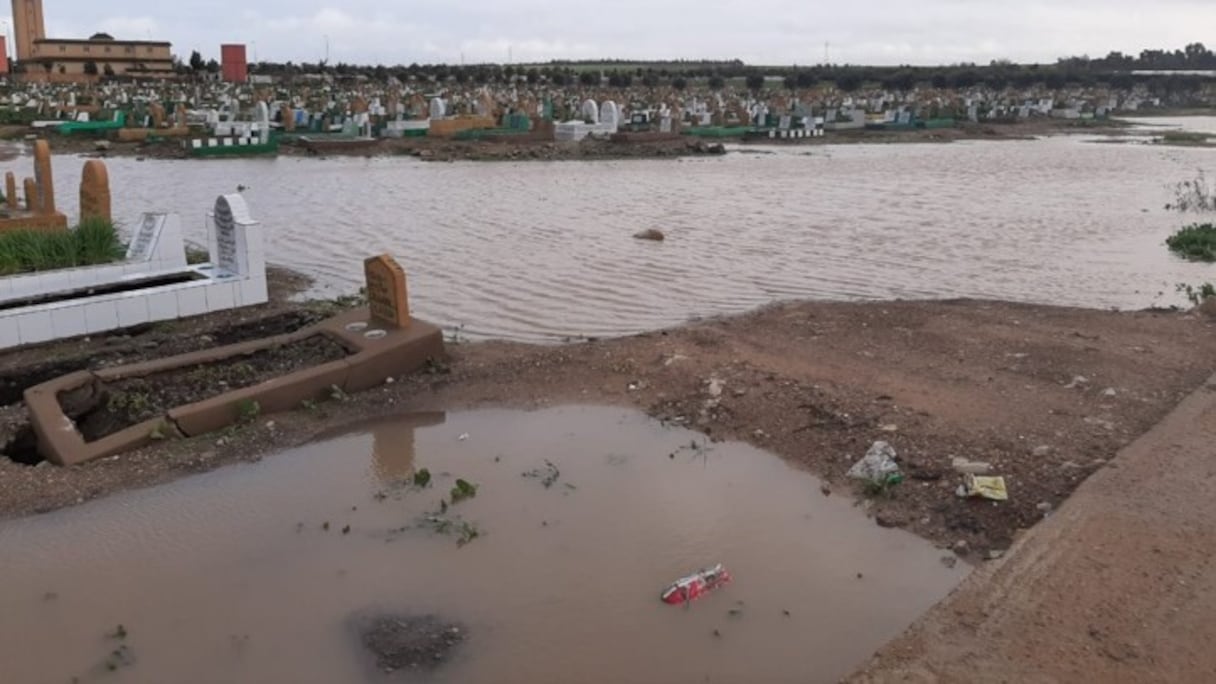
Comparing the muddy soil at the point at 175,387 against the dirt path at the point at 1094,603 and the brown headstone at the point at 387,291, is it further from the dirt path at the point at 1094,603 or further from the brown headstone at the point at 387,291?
the dirt path at the point at 1094,603

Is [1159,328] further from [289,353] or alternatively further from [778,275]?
[289,353]

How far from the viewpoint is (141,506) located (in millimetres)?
6152

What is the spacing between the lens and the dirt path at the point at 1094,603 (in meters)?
4.26

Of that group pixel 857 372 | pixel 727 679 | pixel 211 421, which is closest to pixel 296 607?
pixel 727 679

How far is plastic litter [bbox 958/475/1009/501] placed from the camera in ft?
19.3

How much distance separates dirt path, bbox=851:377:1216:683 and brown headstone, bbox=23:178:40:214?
13.7 metres

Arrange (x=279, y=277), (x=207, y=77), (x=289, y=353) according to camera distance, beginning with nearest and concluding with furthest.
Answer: (x=289, y=353)
(x=279, y=277)
(x=207, y=77)

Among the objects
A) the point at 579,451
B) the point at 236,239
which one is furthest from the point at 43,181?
the point at 579,451

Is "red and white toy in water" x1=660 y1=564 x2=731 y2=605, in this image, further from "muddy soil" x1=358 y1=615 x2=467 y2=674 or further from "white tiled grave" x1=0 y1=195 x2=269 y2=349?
"white tiled grave" x1=0 y1=195 x2=269 y2=349

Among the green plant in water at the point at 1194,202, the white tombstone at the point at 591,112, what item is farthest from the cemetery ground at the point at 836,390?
the white tombstone at the point at 591,112

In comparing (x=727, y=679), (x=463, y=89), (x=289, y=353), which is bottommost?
(x=727, y=679)

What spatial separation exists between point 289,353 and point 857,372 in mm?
4595

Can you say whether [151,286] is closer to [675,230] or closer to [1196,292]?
[675,230]

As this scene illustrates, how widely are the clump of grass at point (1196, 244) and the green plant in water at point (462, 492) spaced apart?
13.0m
